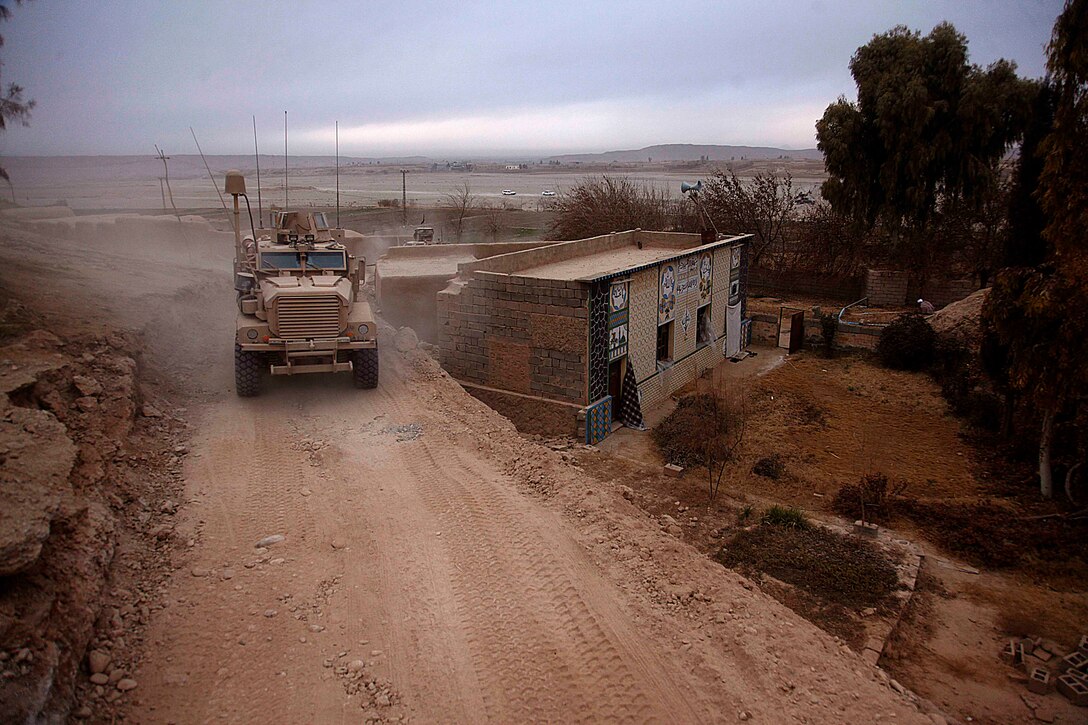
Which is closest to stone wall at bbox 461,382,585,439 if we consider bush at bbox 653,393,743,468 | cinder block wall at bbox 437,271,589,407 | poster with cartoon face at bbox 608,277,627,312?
cinder block wall at bbox 437,271,589,407

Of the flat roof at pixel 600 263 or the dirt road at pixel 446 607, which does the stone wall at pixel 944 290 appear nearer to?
the flat roof at pixel 600 263

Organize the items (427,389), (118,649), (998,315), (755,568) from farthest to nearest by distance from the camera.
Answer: (427,389) < (998,315) < (755,568) < (118,649)

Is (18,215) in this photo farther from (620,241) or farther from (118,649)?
(118,649)

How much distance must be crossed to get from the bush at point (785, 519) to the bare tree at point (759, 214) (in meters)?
23.0

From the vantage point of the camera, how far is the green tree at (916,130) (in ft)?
85.1

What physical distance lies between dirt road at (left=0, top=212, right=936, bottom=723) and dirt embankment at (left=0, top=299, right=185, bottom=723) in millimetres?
296

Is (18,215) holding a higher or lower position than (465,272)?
higher

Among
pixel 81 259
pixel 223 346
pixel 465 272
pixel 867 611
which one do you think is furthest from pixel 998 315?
pixel 81 259

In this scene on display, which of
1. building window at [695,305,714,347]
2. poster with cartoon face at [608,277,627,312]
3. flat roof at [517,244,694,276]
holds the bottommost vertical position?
building window at [695,305,714,347]

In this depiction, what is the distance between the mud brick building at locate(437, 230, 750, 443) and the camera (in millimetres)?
13609

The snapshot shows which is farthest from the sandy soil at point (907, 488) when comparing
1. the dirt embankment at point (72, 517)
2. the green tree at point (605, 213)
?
the green tree at point (605, 213)

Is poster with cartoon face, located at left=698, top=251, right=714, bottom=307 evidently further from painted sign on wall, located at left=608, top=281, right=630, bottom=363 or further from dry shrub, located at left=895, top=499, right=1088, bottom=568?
dry shrub, located at left=895, top=499, right=1088, bottom=568

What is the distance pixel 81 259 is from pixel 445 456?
13113 millimetres

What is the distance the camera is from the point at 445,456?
31.8 feet
